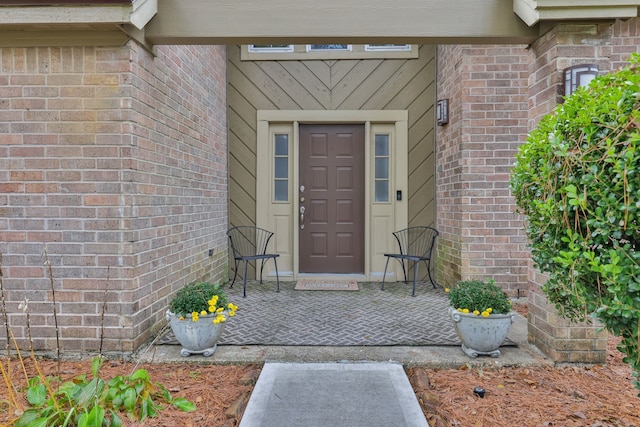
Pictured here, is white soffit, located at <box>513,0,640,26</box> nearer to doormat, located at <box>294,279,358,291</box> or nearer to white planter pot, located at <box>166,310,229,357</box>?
white planter pot, located at <box>166,310,229,357</box>

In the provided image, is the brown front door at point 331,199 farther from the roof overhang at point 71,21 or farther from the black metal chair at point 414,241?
the roof overhang at point 71,21

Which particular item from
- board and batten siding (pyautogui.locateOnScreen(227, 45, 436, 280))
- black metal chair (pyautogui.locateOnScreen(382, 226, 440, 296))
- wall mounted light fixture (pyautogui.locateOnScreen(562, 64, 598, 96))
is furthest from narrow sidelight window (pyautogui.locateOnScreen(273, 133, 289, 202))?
wall mounted light fixture (pyautogui.locateOnScreen(562, 64, 598, 96))

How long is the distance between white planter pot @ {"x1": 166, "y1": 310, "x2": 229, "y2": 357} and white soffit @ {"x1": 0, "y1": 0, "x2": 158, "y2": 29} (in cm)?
185

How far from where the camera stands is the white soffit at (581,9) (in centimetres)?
240

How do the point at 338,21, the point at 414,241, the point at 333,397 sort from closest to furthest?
the point at 333,397
the point at 338,21
the point at 414,241

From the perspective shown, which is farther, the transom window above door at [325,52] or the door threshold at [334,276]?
the door threshold at [334,276]

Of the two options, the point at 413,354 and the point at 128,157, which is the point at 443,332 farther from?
the point at 128,157

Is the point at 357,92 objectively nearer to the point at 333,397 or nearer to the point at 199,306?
the point at 199,306

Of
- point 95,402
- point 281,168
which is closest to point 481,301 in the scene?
point 95,402

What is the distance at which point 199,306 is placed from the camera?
2.50 meters

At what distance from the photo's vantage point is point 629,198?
129cm

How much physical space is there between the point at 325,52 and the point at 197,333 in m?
3.78

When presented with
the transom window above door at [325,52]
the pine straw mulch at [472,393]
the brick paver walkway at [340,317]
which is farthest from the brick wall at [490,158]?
the pine straw mulch at [472,393]

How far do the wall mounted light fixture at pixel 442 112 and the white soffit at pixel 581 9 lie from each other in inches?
78.2
